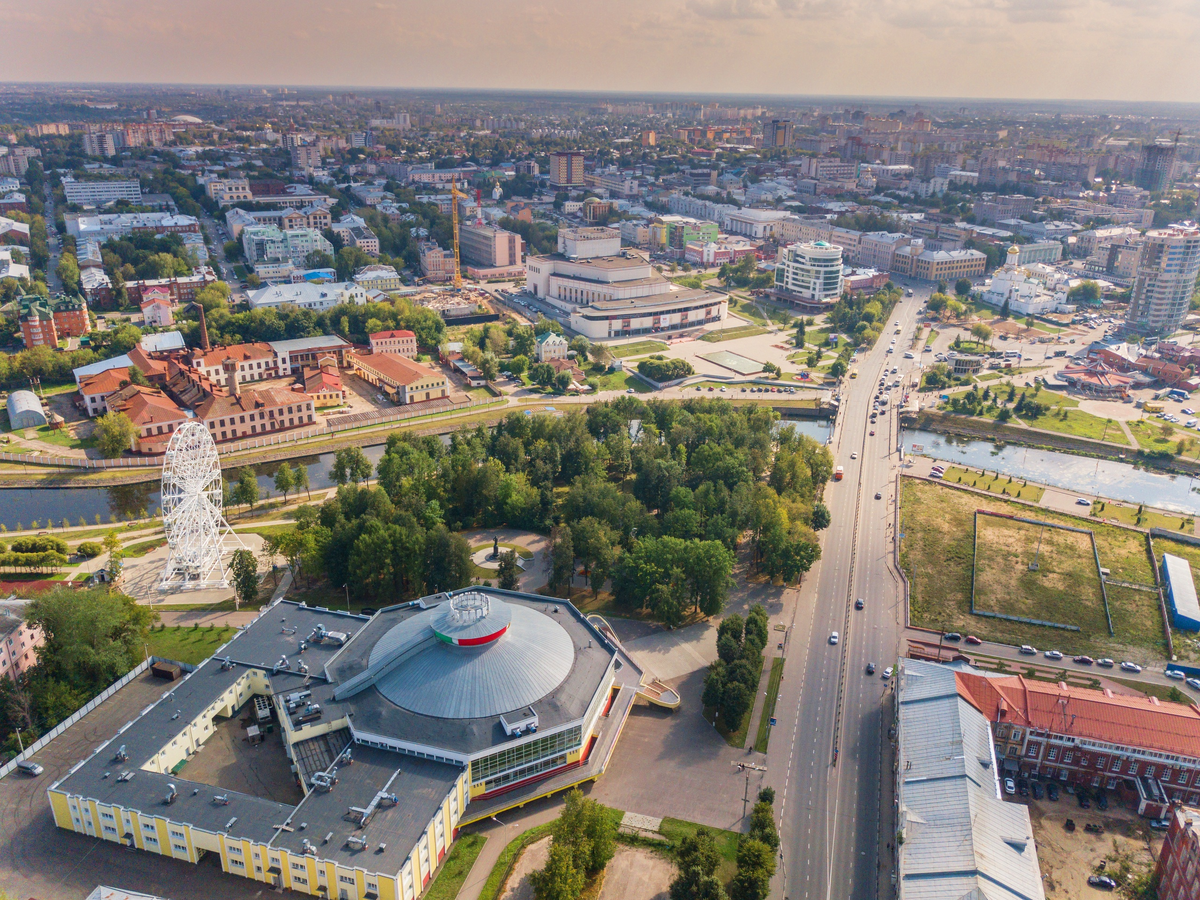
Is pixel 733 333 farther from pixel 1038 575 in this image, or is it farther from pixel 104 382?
pixel 104 382

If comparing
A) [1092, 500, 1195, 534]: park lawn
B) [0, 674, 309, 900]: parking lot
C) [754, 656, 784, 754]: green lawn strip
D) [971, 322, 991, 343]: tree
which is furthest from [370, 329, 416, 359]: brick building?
[971, 322, 991, 343]: tree

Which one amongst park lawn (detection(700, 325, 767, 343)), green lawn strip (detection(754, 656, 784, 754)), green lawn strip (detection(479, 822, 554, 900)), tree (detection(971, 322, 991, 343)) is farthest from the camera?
park lawn (detection(700, 325, 767, 343))

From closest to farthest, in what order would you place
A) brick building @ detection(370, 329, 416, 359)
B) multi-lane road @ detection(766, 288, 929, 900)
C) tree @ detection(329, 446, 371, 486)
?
multi-lane road @ detection(766, 288, 929, 900) < tree @ detection(329, 446, 371, 486) < brick building @ detection(370, 329, 416, 359)

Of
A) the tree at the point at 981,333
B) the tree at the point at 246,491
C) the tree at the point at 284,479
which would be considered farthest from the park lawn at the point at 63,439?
the tree at the point at 981,333

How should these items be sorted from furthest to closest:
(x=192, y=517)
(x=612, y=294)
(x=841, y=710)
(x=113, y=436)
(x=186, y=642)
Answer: (x=612, y=294), (x=113, y=436), (x=192, y=517), (x=186, y=642), (x=841, y=710)

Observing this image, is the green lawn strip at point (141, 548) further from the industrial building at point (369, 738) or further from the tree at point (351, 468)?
the industrial building at point (369, 738)

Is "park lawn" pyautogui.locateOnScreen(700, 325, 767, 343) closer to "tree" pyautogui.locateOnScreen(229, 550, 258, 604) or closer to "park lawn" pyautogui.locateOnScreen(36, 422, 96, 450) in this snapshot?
"park lawn" pyautogui.locateOnScreen(36, 422, 96, 450)

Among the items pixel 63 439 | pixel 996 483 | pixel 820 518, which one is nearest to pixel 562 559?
pixel 820 518
